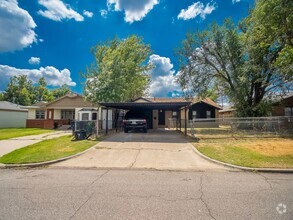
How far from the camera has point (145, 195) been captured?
4.35m

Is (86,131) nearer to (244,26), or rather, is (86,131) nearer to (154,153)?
(154,153)

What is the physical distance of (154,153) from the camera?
9266mm

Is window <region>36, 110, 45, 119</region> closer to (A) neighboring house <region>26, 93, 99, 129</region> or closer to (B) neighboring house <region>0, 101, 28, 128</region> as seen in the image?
(A) neighboring house <region>26, 93, 99, 129</region>

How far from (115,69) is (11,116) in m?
20.8

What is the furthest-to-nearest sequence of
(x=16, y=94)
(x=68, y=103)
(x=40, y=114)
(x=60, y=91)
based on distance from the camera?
(x=60, y=91) → (x=16, y=94) → (x=40, y=114) → (x=68, y=103)

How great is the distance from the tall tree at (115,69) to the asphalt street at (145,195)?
14.2 m

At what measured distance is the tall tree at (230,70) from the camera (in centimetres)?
1842

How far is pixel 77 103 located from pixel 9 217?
2520 cm

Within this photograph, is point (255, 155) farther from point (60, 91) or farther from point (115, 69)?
point (60, 91)

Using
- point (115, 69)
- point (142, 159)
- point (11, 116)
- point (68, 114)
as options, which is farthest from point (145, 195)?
point (11, 116)

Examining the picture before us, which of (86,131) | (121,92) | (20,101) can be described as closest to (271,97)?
(121,92)

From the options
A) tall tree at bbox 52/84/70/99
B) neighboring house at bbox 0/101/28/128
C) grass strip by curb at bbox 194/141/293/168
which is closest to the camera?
grass strip by curb at bbox 194/141/293/168

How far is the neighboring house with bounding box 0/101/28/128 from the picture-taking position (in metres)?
27.8

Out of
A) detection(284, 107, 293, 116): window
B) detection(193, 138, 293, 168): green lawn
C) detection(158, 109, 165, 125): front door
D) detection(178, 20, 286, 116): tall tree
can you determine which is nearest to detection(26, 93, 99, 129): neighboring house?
detection(158, 109, 165, 125): front door
